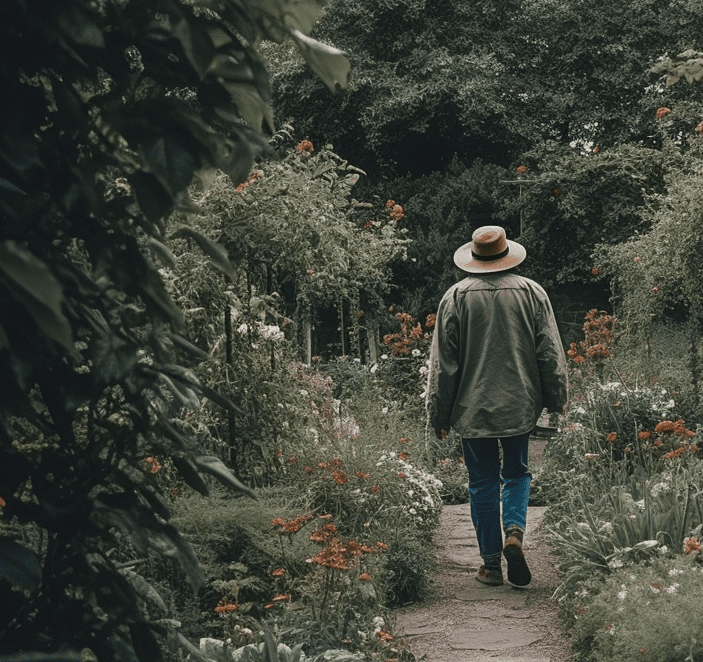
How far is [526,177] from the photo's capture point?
15617 millimetres

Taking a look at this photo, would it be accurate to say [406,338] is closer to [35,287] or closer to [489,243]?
[489,243]

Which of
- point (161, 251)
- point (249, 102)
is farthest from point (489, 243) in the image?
point (249, 102)

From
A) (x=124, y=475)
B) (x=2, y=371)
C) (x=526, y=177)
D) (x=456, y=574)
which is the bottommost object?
(x=456, y=574)

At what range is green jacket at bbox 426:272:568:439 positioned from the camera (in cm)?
560

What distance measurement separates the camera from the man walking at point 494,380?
5605 millimetres

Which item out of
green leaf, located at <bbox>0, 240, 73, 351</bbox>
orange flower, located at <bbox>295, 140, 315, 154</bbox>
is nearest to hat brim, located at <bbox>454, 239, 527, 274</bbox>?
orange flower, located at <bbox>295, 140, 315, 154</bbox>

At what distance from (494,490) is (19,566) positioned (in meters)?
4.55

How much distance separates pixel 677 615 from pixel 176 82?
3130mm

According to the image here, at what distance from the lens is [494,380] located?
5.64m

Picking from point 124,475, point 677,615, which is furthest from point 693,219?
point 124,475

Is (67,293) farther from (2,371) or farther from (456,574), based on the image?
(456,574)

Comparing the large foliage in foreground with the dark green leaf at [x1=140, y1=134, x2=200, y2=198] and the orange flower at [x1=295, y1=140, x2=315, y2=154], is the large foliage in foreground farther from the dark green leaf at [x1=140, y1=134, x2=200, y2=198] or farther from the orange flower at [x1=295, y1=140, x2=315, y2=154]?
the orange flower at [x1=295, y1=140, x2=315, y2=154]

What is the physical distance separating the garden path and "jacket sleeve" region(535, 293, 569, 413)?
0.97m

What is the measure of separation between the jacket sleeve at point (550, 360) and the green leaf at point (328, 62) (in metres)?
4.50
